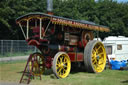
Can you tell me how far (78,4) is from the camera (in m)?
33.9

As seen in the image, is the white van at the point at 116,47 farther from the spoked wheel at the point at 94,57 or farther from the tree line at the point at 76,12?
the tree line at the point at 76,12

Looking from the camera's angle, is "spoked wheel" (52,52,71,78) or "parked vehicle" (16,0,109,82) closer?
"spoked wheel" (52,52,71,78)

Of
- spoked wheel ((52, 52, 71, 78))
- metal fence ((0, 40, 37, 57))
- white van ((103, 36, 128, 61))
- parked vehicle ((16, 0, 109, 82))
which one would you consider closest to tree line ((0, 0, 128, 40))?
metal fence ((0, 40, 37, 57))

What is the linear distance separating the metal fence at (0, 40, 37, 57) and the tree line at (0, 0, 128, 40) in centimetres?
421

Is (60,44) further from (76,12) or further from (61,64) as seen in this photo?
(76,12)

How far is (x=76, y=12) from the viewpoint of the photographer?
2956 centimetres

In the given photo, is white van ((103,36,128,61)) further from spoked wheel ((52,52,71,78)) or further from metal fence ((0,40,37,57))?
metal fence ((0,40,37,57))

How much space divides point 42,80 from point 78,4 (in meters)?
25.6

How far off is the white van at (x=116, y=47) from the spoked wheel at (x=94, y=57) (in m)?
3.41

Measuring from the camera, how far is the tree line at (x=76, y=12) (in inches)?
993

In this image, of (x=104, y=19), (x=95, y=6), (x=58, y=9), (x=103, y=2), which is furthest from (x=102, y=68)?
(x=103, y=2)

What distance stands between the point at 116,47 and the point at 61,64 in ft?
26.1

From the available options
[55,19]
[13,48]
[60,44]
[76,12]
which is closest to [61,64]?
[60,44]

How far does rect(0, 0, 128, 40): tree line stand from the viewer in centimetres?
2523
